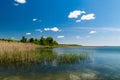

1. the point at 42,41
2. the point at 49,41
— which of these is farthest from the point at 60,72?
the point at 49,41

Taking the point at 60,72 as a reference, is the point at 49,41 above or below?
above

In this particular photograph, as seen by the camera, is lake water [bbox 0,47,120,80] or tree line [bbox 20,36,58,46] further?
tree line [bbox 20,36,58,46]

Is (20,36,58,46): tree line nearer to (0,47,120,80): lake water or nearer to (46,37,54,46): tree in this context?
(46,37,54,46): tree

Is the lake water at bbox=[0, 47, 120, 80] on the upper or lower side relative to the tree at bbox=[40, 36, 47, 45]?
lower

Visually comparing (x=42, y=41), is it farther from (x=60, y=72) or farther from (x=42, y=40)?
(x=60, y=72)

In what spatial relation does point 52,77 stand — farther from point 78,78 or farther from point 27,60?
point 27,60

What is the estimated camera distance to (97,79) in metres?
9.38

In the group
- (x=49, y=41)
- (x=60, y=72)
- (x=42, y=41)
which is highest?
(x=49, y=41)

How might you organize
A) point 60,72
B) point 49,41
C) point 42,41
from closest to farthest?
point 60,72
point 42,41
point 49,41

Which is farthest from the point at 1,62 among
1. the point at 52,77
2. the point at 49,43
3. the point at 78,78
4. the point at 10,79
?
the point at 49,43

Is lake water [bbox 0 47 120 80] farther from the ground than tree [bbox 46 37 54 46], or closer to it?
closer to it

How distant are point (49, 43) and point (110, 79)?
7605 centimetres

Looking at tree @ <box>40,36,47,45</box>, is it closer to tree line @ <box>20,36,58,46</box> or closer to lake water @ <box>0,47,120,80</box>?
tree line @ <box>20,36,58,46</box>

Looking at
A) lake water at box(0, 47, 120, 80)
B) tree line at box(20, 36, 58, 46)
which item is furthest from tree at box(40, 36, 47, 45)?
lake water at box(0, 47, 120, 80)
